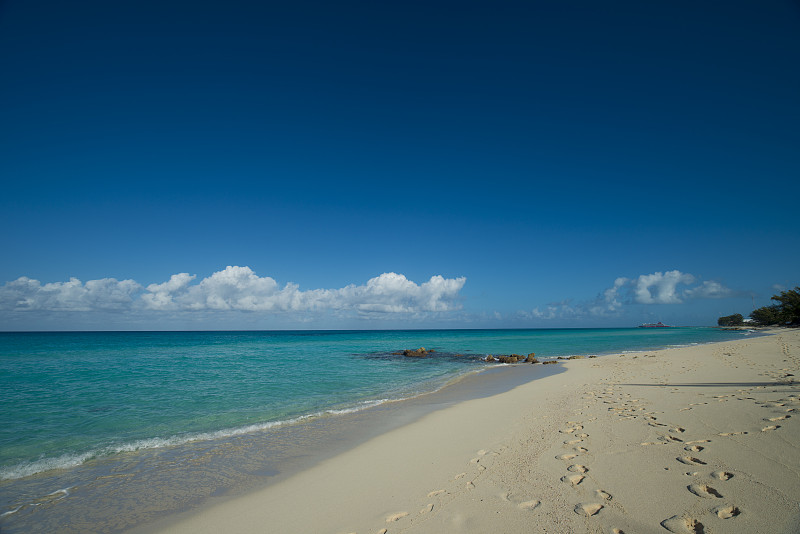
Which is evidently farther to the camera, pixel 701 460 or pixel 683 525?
pixel 701 460

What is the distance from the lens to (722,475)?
4.84 metres

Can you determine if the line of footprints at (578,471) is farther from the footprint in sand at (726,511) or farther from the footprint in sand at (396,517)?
the footprint in sand at (396,517)

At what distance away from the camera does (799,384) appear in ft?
33.5

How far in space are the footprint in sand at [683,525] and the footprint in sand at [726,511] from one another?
0.33 m

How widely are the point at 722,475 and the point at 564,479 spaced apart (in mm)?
2073

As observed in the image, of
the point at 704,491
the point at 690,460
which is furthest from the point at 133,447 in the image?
the point at 690,460

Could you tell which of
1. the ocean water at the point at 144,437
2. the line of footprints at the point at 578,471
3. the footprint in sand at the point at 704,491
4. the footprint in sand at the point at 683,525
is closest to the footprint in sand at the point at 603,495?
the line of footprints at the point at 578,471

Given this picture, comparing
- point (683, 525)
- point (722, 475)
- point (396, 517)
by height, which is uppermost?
point (722, 475)

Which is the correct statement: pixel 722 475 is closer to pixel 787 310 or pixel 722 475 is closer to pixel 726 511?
pixel 726 511

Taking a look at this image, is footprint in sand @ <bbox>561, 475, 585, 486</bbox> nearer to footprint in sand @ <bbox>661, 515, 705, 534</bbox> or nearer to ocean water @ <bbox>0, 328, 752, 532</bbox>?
footprint in sand @ <bbox>661, 515, 705, 534</bbox>

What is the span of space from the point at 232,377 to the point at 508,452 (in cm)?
1903

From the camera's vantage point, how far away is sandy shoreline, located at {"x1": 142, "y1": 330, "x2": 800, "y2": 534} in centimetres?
422

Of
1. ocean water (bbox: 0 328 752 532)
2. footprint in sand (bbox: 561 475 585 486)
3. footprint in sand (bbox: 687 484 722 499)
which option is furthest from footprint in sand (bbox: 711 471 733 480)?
ocean water (bbox: 0 328 752 532)

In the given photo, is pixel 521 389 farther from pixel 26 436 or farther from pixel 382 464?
pixel 26 436
